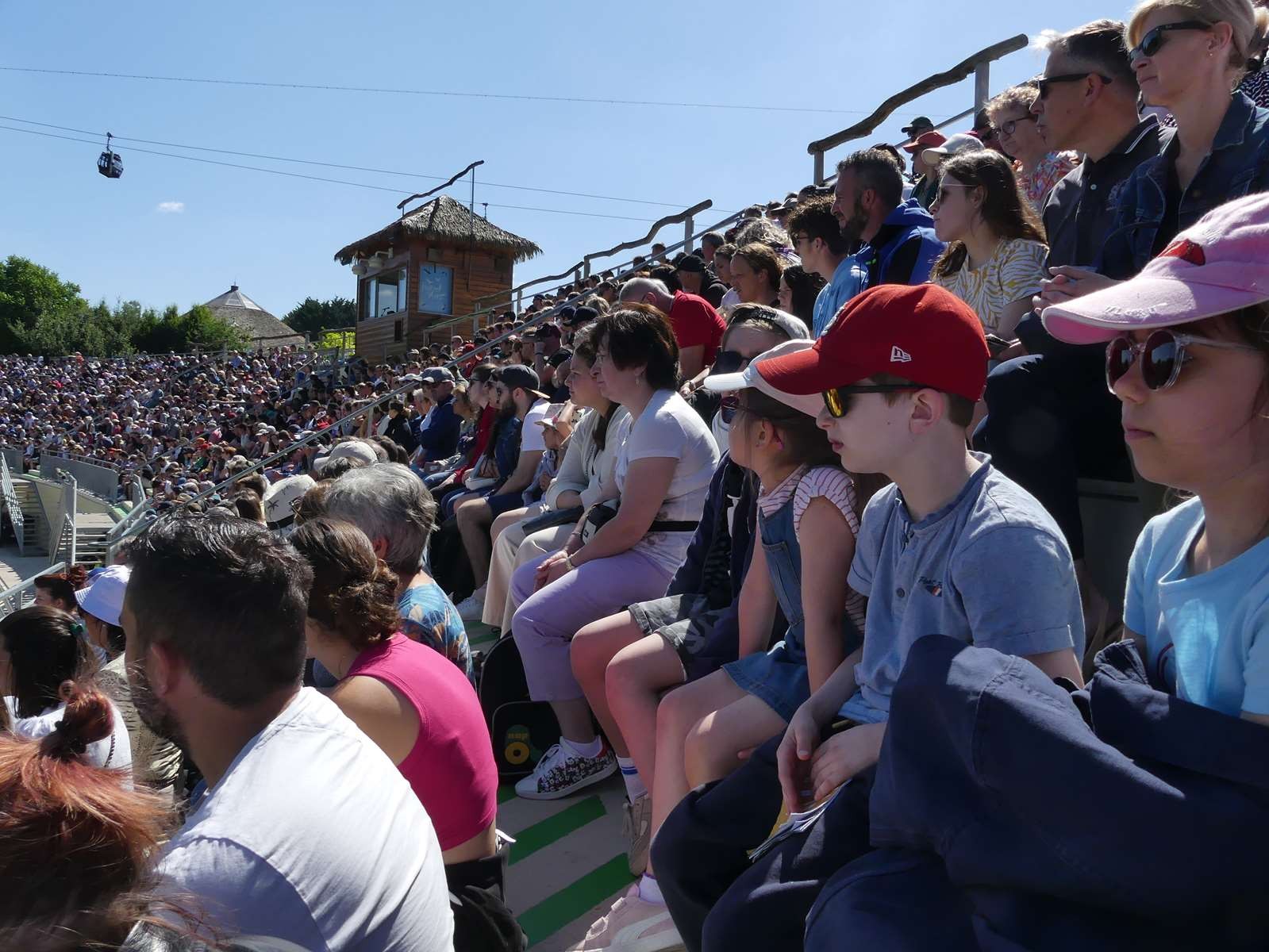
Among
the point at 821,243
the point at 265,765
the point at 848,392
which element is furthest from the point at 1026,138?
the point at 265,765

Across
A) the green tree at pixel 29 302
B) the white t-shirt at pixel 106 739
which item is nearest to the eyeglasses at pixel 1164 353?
the white t-shirt at pixel 106 739

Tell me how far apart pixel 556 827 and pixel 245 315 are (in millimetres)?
83419

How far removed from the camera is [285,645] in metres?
1.92

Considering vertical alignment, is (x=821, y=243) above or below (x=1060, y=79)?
below

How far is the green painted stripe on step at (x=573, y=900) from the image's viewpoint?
3.02 meters

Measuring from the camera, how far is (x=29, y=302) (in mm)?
77000

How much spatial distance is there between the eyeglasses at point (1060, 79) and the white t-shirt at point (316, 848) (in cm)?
294

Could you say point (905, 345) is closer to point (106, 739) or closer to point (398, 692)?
point (398, 692)

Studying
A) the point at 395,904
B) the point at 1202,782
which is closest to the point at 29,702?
the point at 395,904

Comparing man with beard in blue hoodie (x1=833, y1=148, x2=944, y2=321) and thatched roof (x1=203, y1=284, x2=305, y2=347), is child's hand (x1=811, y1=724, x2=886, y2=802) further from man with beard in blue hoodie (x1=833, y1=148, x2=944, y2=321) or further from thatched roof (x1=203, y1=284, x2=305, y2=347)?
thatched roof (x1=203, y1=284, x2=305, y2=347)

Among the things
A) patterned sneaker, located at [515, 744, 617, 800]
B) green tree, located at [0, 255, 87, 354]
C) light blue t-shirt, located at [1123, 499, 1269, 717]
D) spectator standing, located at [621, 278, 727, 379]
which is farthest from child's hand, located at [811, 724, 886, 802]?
green tree, located at [0, 255, 87, 354]

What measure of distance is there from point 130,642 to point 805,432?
166 centimetres

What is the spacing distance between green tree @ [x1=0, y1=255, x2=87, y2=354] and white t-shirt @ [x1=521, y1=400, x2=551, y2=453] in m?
71.2

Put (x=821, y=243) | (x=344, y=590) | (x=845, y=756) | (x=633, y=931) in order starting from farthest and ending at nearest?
(x=821, y=243), (x=633, y=931), (x=344, y=590), (x=845, y=756)
